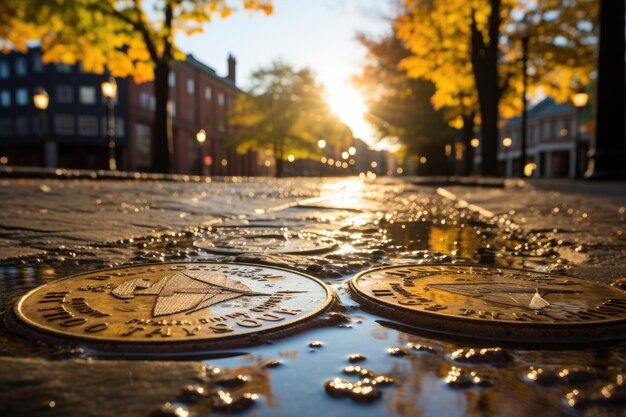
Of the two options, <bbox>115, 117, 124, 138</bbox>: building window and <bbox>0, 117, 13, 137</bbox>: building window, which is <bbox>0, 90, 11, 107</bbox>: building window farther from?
<bbox>115, 117, 124, 138</bbox>: building window

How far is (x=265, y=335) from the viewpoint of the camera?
3.82 feet

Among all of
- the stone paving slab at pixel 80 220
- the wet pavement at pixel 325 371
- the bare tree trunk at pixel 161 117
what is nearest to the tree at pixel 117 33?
the bare tree trunk at pixel 161 117

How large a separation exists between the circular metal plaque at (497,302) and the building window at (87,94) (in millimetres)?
42885

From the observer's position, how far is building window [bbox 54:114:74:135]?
3912 cm

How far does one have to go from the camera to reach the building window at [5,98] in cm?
4306

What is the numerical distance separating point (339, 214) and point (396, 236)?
1.53m

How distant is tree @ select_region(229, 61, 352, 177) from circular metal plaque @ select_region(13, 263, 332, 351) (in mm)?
36092

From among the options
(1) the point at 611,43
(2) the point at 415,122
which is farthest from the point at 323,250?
(2) the point at 415,122

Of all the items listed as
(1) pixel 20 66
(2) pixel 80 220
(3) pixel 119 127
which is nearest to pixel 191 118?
(3) pixel 119 127

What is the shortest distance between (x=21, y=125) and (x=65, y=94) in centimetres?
629

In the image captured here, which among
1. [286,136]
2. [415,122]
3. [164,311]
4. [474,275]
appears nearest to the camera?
[164,311]

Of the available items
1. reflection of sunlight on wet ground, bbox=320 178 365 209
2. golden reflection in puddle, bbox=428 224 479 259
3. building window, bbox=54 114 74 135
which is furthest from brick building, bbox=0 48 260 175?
golden reflection in puddle, bbox=428 224 479 259

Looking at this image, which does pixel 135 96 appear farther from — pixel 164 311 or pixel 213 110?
pixel 164 311

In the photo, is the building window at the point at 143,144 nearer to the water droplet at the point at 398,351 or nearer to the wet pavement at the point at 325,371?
the wet pavement at the point at 325,371
